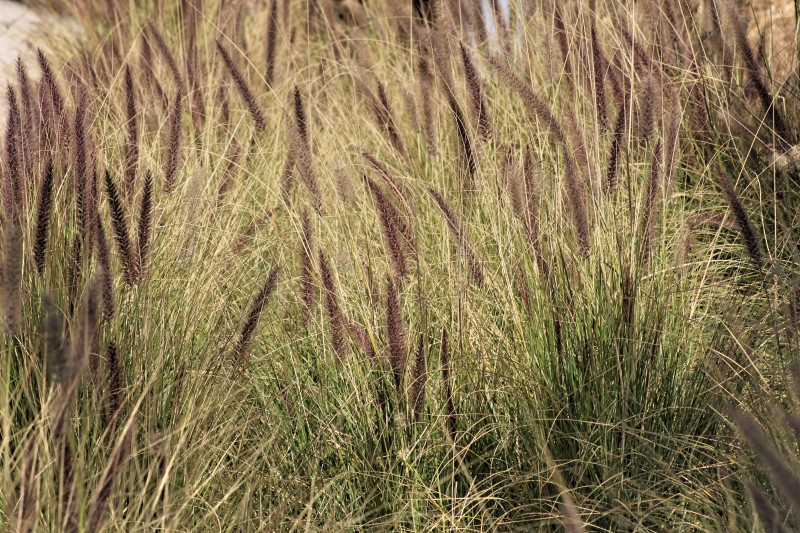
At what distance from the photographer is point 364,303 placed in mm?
2387

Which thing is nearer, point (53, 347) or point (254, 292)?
point (53, 347)

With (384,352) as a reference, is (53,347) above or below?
above

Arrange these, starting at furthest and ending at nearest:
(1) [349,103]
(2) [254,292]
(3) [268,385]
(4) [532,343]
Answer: (1) [349,103]
(2) [254,292]
(3) [268,385]
(4) [532,343]

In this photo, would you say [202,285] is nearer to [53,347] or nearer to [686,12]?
[53,347]

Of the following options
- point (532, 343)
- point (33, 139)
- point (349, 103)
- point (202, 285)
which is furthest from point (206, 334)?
point (349, 103)

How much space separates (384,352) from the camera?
2211mm

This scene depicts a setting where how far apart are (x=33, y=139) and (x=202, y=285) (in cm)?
52

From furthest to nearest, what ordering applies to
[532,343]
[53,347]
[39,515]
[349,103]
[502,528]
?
1. [349,103]
2. [532,343]
3. [502,528]
4. [39,515]
5. [53,347]

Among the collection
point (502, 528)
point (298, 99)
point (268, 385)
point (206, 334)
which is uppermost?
point (298, 99)

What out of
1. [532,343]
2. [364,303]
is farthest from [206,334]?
[532,343]

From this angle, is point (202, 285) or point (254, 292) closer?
point (202, 285)

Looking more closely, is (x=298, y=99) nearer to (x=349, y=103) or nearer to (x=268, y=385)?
(x=268, y=385)

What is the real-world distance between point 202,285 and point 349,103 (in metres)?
2.30

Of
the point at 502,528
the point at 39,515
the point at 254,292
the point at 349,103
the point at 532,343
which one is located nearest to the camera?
the point at 39,515
